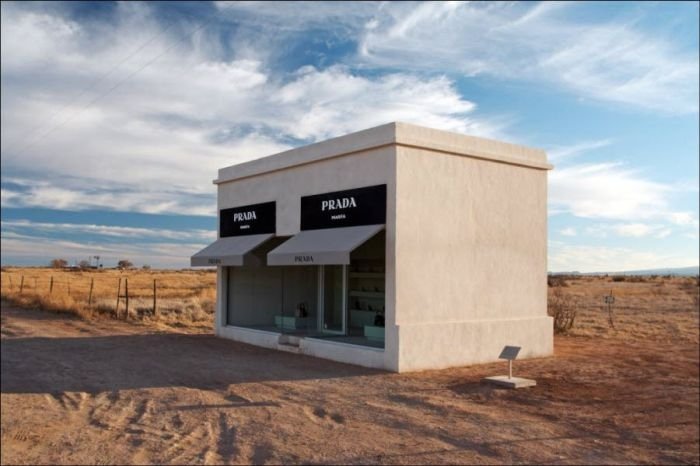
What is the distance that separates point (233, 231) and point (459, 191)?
Result: 8085mm

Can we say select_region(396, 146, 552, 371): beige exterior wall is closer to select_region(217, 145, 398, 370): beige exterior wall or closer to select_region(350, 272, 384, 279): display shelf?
select_region(217, 145, 398, 370): beige exterior wall

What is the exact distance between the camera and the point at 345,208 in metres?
15.6

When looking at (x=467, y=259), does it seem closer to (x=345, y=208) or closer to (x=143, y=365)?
(x=345, y=208)

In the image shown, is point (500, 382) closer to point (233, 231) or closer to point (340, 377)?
point (340, 377)

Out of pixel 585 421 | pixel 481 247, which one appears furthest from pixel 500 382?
pixel 481 247

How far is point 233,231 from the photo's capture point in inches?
814

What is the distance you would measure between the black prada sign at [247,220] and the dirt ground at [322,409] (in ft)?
11.8

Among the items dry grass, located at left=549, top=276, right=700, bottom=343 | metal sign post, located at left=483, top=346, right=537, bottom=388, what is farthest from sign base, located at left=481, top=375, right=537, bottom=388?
dry grass, located at left=549, top=276, right=700, bottom=343

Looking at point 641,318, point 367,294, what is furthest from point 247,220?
point 641,318

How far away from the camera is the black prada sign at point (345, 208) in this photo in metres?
14.7

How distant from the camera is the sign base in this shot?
12211 millimetres

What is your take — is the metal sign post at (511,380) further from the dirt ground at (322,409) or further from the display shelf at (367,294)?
the display shelf at (367,294)

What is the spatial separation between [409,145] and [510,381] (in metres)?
5.33

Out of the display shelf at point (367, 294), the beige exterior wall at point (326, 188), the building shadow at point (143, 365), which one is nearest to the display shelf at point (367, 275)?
the display shelf at point (367, 294)
